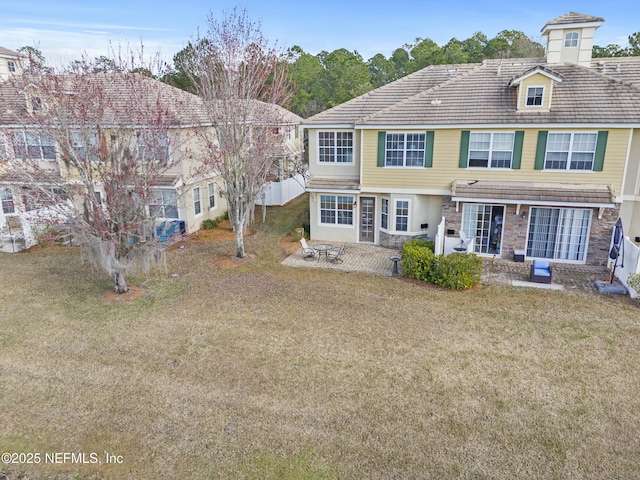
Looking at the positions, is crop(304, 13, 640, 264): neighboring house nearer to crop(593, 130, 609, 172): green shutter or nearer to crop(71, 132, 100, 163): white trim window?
crop(593, 130, 609, 172): green shutter

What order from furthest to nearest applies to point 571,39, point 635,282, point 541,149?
point 571,39 → point 541,149 → point 635,282

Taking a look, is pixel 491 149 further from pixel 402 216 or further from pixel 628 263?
pixel 628 263

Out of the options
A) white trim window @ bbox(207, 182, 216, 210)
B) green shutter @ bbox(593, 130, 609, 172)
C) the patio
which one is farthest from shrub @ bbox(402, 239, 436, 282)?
white trim window @ bbox(207, 182, 216, 210)

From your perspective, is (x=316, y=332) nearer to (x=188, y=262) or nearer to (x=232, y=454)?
(x=232, y=454)

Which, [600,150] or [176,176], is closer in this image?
[600,150]

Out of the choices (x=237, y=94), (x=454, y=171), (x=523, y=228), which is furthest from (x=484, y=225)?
(x=237, y=94)

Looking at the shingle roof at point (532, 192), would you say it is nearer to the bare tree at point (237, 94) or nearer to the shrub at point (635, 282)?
the shrub at point (635, 282)

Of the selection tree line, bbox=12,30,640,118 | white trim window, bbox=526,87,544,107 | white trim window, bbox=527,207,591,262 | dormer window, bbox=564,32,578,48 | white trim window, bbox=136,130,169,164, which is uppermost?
tree line, bbox=12,30,640,118
